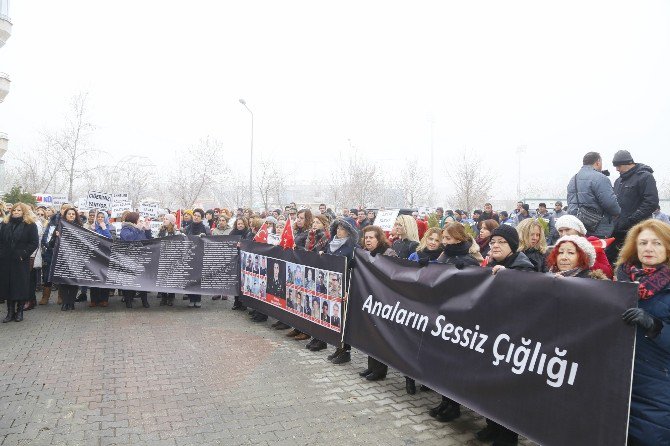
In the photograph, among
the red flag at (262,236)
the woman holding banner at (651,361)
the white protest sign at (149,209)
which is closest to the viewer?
the woman holding banner at (651,361)

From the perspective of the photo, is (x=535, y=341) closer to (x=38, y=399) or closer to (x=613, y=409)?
(x=613, y=409)

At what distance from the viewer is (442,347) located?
4.55 meters

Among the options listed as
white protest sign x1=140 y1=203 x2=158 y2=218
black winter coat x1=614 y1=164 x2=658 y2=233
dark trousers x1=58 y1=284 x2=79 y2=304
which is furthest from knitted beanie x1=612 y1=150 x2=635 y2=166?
white protest sign x1=140 y1=203 x2=158 y2=218

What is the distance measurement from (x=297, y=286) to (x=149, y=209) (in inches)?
356

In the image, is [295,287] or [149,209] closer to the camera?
[295,287]

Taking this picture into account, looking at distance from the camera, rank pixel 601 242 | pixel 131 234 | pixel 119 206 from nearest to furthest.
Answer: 1. pixel 601 242
2. pixel 131 234
3. pixel 119 206

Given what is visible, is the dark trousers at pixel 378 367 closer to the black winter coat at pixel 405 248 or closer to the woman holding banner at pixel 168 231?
the black winter coat at pixel 405 248

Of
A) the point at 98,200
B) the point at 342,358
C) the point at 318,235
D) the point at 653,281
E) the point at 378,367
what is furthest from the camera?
the point at 98,200

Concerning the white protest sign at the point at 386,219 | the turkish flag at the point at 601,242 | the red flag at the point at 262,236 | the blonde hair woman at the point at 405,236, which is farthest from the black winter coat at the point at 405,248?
the white protest sign at the point at 386,219

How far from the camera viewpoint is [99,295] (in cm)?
1009

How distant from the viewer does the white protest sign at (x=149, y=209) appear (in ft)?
47.1

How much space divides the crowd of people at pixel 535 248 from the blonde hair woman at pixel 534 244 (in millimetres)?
11

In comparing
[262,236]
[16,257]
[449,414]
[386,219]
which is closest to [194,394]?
[449,414]

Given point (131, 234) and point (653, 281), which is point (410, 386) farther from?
point (131, 234)
